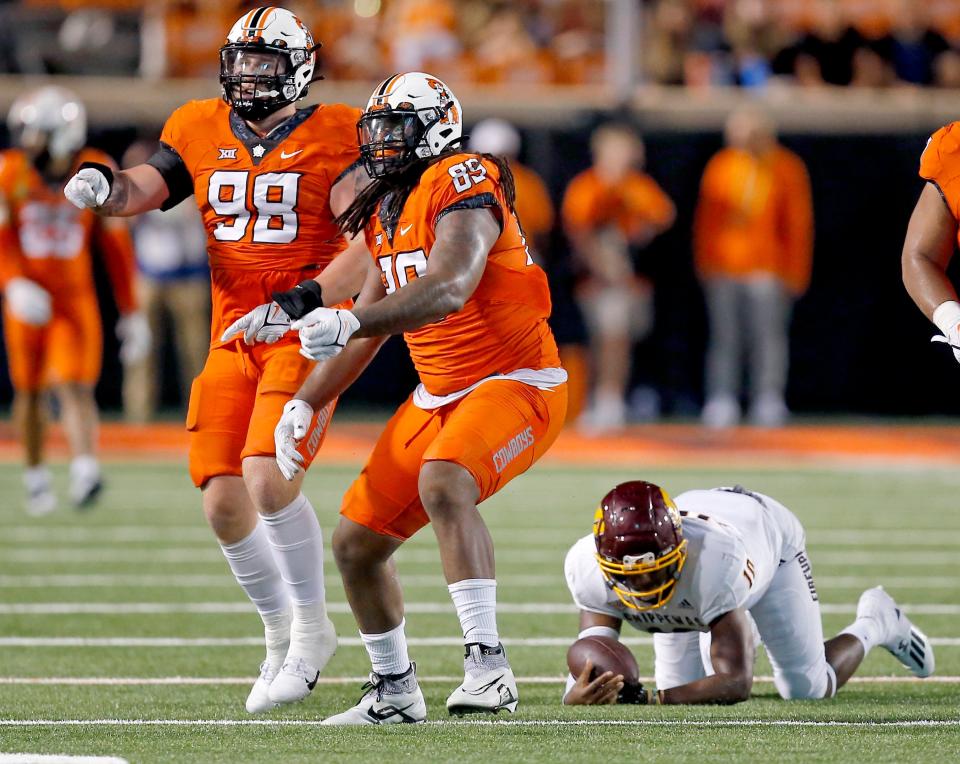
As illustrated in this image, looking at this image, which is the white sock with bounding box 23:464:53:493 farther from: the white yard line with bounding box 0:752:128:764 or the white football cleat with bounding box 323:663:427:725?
the white yard line with bounding box 0:752:128:764

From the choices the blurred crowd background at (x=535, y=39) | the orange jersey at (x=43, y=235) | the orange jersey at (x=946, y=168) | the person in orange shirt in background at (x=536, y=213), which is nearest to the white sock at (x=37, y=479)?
the orange jersey at (x=43, y=235)

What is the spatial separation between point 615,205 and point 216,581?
6112mm

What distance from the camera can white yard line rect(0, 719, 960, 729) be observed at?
4082 millimetres

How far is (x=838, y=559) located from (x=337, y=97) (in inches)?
269

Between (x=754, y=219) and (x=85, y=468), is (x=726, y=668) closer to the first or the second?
(x=85, y=468)

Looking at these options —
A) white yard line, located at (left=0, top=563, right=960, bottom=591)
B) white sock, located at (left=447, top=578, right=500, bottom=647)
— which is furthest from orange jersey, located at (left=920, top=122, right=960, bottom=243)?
white yard line, located at (left=0, top=563, right=960, bottom=591)

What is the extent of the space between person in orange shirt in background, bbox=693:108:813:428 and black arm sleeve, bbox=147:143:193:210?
7.84m

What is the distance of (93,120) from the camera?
13008mm

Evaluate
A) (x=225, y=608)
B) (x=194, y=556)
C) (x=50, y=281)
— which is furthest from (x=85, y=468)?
(x=225, y=608)

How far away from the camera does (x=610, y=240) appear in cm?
1229

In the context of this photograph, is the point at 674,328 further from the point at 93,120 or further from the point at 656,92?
the point at 93,120

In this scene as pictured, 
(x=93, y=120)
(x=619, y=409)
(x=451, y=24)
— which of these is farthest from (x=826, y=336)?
(x=93, y=120)

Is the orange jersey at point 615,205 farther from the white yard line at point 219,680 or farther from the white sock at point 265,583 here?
the white sock at point 265,583

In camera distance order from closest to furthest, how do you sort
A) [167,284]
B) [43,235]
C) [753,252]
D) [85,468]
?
[85,468]
[43,235]
[753,252]
[167,284]
